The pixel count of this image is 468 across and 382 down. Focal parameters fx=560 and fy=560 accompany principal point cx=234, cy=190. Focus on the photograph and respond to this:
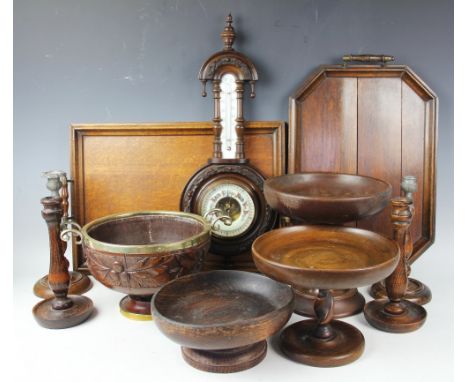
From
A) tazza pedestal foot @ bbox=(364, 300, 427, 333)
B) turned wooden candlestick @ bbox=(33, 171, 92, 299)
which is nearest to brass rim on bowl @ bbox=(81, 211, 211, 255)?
turned wooden candlestick @ bbox=(33, 171, 92, 299)

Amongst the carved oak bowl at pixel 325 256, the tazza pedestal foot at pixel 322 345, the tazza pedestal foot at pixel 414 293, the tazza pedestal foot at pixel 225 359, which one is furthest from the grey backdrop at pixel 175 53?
the tazza pedestal foot at pixel 225 359

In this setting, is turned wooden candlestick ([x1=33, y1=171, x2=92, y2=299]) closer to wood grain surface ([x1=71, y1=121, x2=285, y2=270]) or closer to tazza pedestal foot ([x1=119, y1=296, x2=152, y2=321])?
wood grain surface ([x1=71, y1=121, x2=285, y2=270])

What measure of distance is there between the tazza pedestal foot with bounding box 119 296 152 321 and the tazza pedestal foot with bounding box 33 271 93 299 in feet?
0.71

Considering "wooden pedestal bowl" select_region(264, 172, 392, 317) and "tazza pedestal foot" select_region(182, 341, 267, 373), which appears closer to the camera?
"tazza pedestal foot" select_region(182, 341, 267, 373)

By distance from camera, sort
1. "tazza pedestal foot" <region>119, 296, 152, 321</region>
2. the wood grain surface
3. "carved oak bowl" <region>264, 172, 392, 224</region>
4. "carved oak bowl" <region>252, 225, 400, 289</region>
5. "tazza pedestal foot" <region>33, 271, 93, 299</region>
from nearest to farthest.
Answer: "carved oak bowl" <region>252, 225, 400, 289</region>
"carved oak bowl" <region>264, 172, 392, 224</region>
"tazza pedestal foot" <region>119, 296, 152, 321</region>
"tazza pedestal foot" <region>33, 271, 93, 299</region>
the wood grain surface

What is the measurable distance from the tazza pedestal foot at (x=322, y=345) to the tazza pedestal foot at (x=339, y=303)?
11 centimetres

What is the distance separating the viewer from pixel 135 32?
186 centimetres

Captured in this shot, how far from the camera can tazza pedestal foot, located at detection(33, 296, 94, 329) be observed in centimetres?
153

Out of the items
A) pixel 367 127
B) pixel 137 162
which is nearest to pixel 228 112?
pixel 137 162

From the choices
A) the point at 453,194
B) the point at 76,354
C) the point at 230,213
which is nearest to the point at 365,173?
the point at 453,194

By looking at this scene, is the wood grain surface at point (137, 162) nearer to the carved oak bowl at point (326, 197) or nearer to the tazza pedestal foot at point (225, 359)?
the carved oak bowl at point (326, 197)

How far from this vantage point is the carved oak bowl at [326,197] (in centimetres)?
145

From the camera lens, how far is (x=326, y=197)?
1.46 metres

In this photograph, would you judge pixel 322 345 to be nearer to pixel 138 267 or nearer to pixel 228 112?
pixel 138 267
